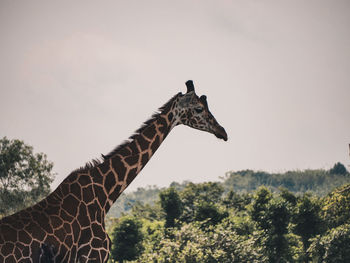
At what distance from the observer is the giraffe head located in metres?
8.38

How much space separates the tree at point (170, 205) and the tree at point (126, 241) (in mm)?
4598

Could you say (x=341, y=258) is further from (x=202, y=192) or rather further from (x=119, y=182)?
(x=202, y=192)

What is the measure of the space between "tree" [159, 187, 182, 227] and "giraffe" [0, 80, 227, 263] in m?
35.8

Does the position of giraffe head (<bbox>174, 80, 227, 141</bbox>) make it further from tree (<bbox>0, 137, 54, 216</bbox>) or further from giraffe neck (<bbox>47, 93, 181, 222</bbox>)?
tree (<bbox>0, 137, 54, 216</bbox>)

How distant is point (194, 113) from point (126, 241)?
107 ft

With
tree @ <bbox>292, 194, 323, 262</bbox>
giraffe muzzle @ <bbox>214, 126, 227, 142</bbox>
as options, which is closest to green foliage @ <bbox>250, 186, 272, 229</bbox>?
tree @ <bbox>292, 194, 323, 262</bbox>

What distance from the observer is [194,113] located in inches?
332

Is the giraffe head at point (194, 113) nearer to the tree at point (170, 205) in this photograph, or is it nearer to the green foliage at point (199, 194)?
the tree at point (170, 205)

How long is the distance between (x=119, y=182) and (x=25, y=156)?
41.7m

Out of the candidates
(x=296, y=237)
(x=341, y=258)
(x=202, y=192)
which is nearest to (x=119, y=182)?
(x=341, y=258)

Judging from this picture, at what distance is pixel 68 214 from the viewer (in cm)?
683

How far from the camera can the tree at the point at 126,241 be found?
127 feet

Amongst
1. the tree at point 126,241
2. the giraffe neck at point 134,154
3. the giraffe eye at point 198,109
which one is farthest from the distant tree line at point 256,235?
the giraffe neck at point 134,154

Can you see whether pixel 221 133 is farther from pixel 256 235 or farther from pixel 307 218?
pixel 307 218
